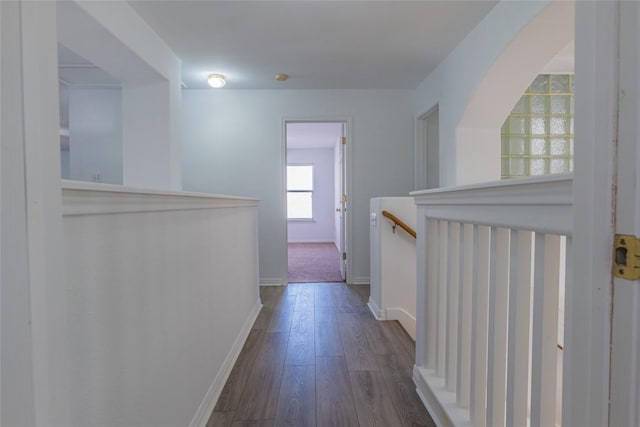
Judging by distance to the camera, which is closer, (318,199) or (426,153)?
(426,153)

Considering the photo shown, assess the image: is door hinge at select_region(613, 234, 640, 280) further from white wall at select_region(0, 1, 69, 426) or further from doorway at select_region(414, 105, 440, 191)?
doorway at select_region(414, 105, 440, 191)

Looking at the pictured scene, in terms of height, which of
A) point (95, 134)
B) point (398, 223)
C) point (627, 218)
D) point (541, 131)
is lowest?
point (398, 223)

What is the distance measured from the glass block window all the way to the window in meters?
4.92

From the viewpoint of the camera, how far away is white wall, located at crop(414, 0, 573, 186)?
2068mm

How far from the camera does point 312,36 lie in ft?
8.82

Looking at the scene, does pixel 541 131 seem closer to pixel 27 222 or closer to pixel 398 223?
pixel 398 223

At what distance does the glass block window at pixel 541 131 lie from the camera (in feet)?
10.6

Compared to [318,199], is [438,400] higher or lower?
lower

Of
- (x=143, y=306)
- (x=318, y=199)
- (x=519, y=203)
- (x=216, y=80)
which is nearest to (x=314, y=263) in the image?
(x=318, y=199)

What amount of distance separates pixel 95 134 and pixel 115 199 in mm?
3893

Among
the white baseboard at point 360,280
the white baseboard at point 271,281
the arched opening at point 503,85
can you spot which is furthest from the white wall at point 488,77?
the white baseboard at point 271,281

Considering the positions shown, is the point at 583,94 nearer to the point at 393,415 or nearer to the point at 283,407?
the point at 393,415

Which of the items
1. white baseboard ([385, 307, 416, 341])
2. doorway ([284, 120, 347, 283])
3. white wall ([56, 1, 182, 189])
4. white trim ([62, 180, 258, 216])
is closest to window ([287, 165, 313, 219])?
doorway ([284, 120, 347, 283])

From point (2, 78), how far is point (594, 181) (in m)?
0.80
